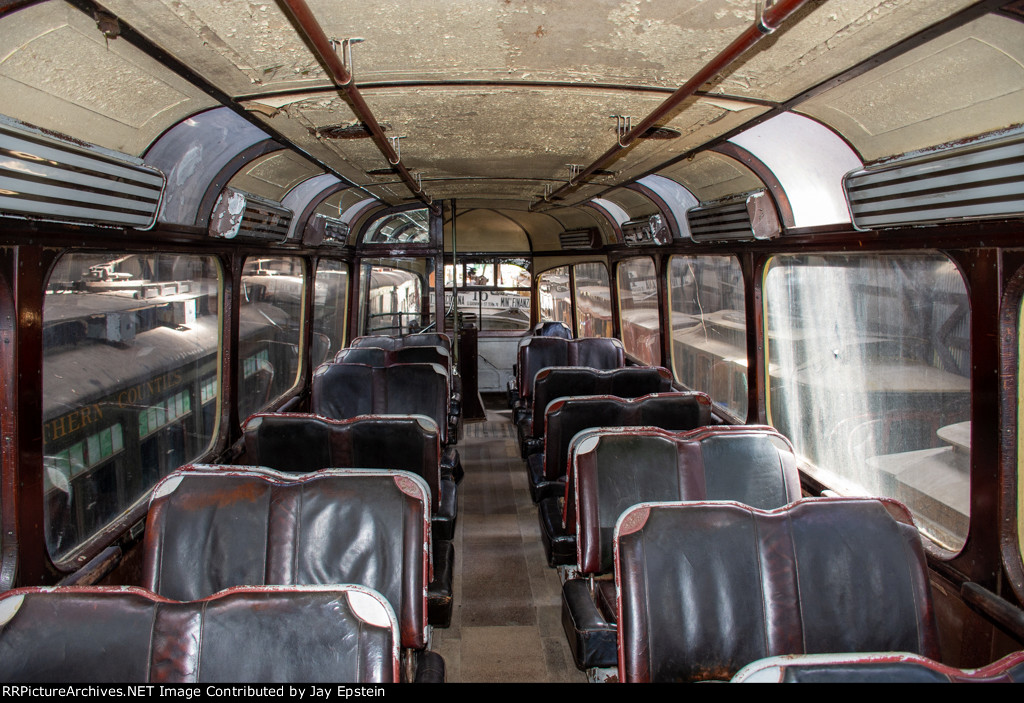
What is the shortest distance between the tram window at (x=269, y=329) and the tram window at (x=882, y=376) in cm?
398

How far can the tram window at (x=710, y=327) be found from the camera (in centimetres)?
479

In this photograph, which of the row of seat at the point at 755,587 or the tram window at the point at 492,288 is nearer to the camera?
the row of seat at the point at 755,587

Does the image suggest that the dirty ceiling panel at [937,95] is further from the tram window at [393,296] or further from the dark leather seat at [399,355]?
the tram window at [393,296]

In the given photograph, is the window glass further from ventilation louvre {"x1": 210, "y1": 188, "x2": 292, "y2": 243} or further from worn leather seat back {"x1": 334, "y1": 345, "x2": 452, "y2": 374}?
worn leather seat back {"x1": 334, "y1": 345, "x2": 452, "y2": 374}

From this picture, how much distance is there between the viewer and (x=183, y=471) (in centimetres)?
240

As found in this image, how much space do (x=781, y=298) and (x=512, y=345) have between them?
20.2ft

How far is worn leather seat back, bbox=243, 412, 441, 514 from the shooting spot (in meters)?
3.31

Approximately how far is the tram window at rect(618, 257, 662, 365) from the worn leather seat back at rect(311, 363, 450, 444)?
2.83 meters

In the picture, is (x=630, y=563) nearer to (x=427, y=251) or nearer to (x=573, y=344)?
(x=573, y=344)

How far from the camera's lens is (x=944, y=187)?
2291mm

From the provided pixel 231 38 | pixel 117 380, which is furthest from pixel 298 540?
pixel 231 38

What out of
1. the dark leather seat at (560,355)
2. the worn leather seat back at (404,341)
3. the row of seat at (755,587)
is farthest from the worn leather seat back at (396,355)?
the row of seat at (755,587)

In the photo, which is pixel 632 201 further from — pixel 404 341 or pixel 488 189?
pixel 404 341

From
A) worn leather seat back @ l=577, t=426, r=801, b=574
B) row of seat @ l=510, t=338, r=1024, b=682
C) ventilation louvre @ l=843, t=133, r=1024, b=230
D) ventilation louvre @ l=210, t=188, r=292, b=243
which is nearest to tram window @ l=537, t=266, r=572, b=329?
ventilation louvre @ l=210, t=188, r=292, b=243
